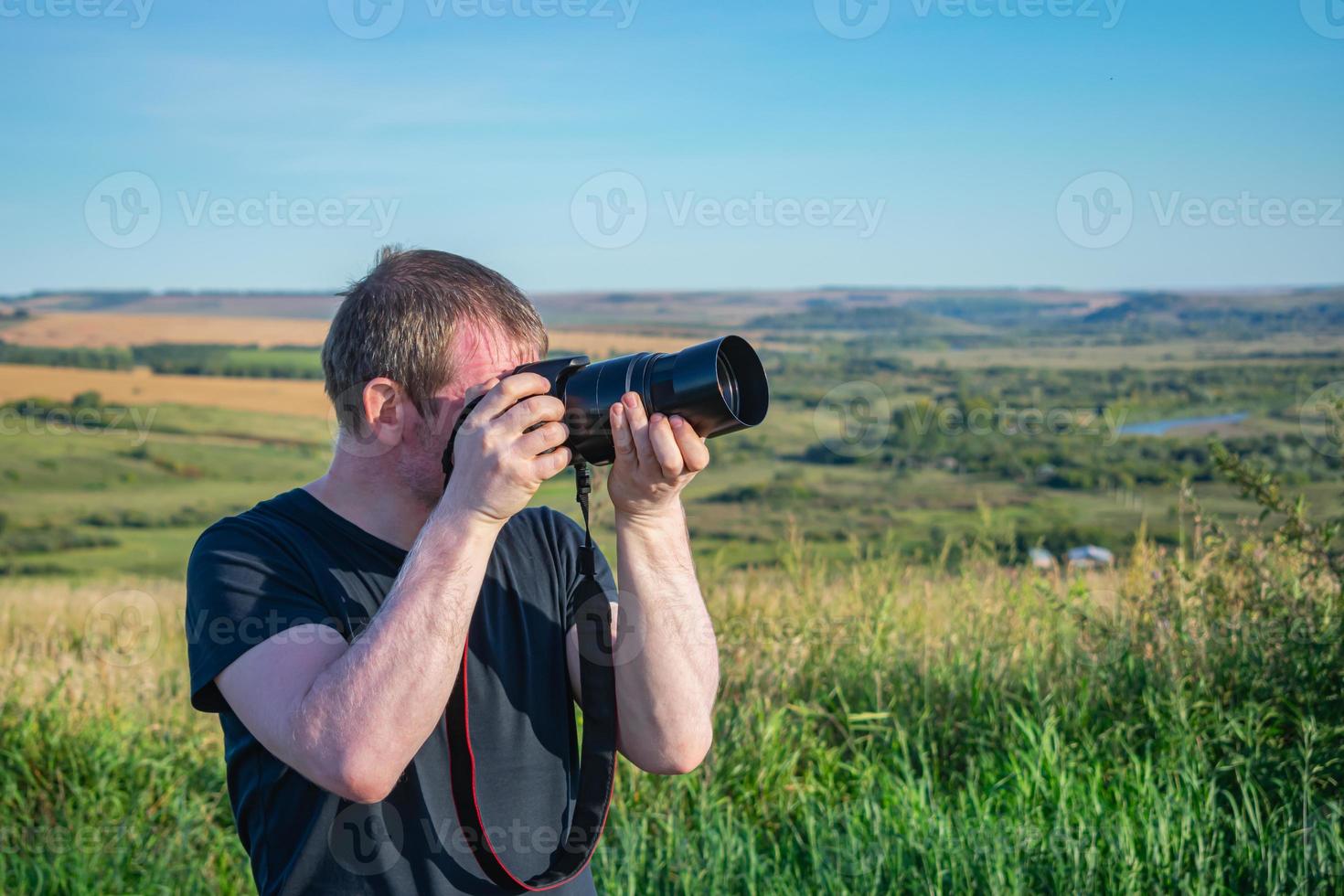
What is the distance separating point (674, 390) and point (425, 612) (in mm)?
563

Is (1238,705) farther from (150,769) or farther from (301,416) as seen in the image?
(301,416)

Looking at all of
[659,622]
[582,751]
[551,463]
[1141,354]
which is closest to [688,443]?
[551,463]

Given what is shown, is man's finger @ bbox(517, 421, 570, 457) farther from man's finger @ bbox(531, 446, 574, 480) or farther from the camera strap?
the camera strap

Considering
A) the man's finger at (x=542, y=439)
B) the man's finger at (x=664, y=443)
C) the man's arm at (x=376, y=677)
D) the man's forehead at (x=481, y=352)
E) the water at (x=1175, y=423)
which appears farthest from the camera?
the water at (x=1175, y=423)

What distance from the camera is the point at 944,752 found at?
4047 millimetres

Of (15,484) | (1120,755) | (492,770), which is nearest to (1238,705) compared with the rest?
(1120,755)

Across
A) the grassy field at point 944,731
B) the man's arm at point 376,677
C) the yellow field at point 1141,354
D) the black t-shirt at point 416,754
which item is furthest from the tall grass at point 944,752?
the yellow field at point 1141,354

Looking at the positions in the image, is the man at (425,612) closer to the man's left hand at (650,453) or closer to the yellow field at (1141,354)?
the man's left hand at (650,453)

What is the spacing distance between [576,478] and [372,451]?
378mm

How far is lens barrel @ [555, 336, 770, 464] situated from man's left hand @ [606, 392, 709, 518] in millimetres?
25

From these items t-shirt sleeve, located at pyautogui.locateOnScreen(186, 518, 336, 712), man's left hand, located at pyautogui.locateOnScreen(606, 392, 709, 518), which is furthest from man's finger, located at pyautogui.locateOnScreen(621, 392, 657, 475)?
t-shirt sleeve, located at pyautogui.locateOnScreen(186, 518, 336, 712)

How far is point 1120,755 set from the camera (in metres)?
3.74

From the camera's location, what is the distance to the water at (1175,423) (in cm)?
2530

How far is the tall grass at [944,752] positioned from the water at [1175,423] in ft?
71.5
